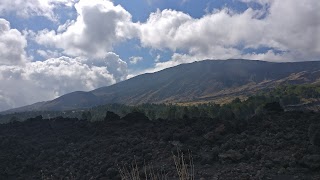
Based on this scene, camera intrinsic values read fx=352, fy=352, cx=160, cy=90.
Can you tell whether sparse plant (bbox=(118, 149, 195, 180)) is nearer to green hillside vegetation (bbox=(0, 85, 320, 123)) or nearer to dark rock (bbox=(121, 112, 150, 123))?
dark rock (bbox=(121, 112, 150, 123))

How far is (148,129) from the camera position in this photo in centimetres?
3188

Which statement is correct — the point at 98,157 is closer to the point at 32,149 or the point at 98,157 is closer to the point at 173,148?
the point at 173,148

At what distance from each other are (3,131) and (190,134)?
22654mm

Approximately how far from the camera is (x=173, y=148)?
943 inches

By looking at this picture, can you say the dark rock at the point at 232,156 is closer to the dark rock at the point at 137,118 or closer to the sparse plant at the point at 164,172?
the sparse plant at the point at 164,172

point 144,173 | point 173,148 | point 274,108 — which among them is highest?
point 274,108

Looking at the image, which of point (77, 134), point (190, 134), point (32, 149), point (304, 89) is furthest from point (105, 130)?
point (304, 89)

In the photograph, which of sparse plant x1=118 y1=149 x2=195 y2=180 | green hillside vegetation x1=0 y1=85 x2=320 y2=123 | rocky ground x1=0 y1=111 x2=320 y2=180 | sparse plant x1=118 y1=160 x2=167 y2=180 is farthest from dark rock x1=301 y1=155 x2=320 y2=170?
green hillside vegetation x1=0 y1=85 x2=320 y2=123

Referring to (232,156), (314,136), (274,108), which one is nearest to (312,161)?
(314,136)

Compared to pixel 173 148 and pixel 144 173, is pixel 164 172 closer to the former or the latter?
pixel 144 173

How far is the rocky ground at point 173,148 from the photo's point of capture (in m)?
19.4

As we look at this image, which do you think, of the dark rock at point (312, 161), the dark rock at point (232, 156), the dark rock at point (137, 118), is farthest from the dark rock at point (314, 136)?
the dark rock at point (137, 118)

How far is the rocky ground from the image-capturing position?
63.7 feet

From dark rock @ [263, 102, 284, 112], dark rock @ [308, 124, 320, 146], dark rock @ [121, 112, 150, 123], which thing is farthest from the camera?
dark rock @ [121, 112, 150, 123]
